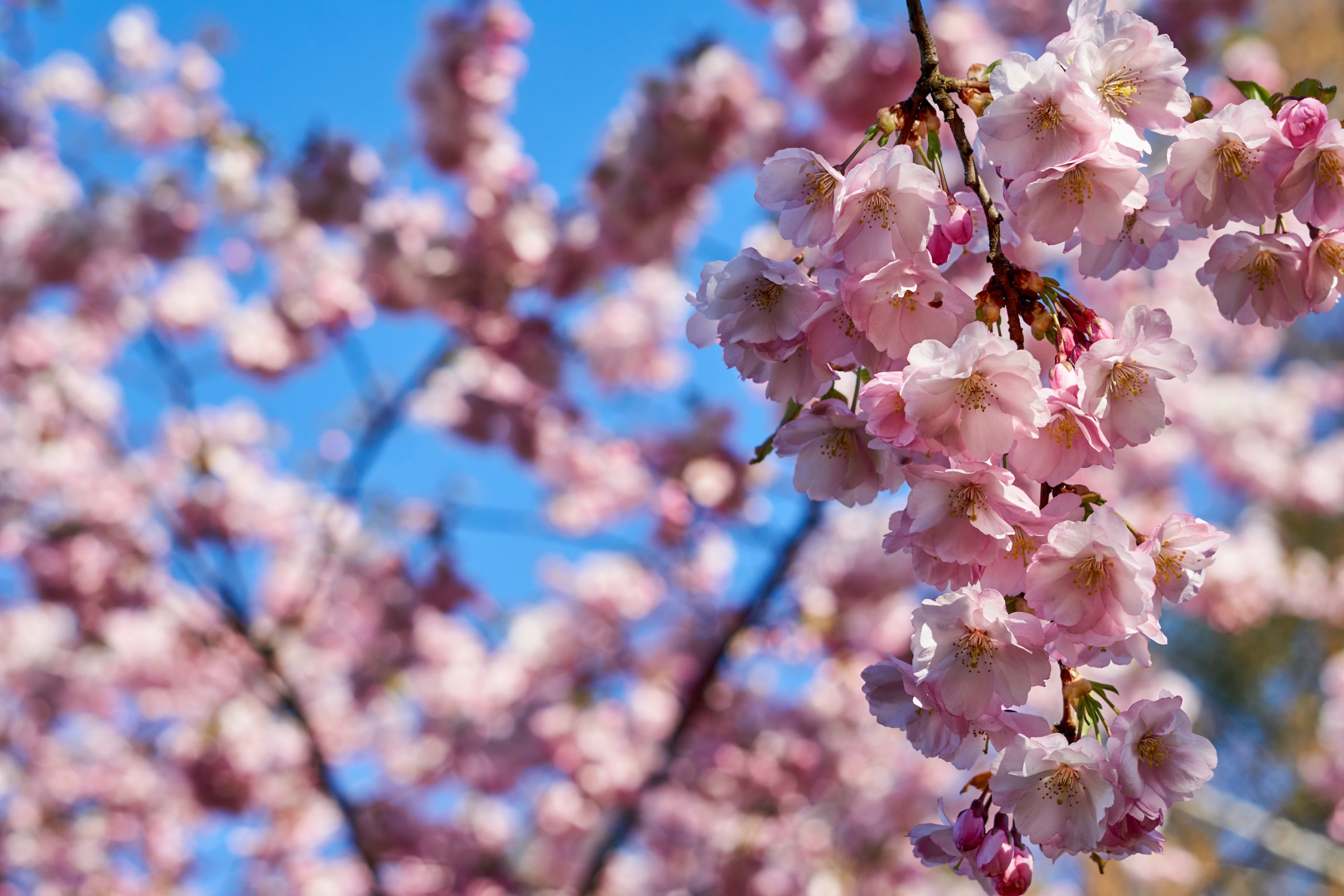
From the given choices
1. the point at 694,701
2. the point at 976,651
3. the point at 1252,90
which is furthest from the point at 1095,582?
the point at 694,701

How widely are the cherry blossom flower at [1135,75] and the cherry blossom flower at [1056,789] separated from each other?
0.54 metres

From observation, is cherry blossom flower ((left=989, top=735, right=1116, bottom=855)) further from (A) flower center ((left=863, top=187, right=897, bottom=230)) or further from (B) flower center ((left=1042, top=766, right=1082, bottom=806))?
(A) flower center ((left=863, top=187, right=897, bottom=230))

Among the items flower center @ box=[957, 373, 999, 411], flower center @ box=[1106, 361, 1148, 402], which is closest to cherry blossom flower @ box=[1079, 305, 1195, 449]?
flower center @ box=[1106, 361, 1148, 402]

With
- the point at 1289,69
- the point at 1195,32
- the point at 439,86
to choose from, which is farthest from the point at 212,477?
the point at 1289,69

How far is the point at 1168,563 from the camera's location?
833 millimetres

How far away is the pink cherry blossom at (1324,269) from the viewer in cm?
89

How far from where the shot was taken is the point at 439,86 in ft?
13.3

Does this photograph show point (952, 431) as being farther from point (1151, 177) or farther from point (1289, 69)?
point (1289, 69)

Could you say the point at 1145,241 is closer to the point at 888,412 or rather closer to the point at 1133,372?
the point at 1133,372

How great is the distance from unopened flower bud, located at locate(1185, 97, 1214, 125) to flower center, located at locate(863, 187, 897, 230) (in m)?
0.35

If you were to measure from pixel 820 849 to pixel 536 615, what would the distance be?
2737 millimetres

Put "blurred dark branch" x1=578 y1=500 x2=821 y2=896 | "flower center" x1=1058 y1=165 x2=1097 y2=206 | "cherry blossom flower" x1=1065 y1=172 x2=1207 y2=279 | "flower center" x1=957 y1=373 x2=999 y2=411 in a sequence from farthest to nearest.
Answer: "blurred dark branch" x1=578 y1=500 x2=821 y2=896
"cherry blossom flower" x1=1065 y1=172 x2=1207 y2=279
"flower center" x1=1058 y1=165 x2=1097 y2=206
"flower center" x1=957 y1=373 x2=999 y2=411

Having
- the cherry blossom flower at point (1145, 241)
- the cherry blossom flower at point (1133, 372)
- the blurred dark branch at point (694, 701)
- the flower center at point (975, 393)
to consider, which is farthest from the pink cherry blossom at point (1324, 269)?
the blurred dark branch at point (694, 701)

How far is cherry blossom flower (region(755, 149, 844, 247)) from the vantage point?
2.84 ft
